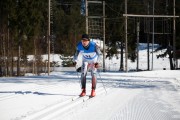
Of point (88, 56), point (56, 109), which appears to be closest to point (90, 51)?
point (88, 56)

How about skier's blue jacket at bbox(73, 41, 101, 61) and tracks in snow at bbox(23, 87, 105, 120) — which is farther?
skier's blue jacket at bbox(73, 41, 101, 61)

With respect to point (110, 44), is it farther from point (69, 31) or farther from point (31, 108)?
point (31, 108)

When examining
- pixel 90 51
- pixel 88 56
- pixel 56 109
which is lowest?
pixel 56 109

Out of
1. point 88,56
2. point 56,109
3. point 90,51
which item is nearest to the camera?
point 56,109

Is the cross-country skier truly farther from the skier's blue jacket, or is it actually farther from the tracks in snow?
the tracks in snow

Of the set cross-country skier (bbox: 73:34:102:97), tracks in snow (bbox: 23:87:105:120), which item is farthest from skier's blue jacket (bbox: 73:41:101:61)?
tracks in snow (bbox: 23:87:105:120)

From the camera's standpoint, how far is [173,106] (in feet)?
30.9

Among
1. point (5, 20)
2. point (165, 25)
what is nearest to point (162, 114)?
point (165, 25)

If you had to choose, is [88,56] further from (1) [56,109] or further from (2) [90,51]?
(1) [56,109]

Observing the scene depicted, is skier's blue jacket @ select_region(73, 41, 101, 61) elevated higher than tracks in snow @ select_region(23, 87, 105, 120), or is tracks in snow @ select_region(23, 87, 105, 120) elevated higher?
skier's blue jacket @ select_region(73, 41, 101, 61)

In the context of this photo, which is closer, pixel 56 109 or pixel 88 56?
pixel 56 109

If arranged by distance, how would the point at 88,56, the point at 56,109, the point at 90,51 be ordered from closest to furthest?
1. the point at 56,109
2. the point at 90,51
3. the point at 88,56

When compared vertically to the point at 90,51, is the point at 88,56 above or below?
below

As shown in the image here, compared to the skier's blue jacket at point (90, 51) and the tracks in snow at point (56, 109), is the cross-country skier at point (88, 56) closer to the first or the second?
the skier's blue jacket at point (90, 51)
